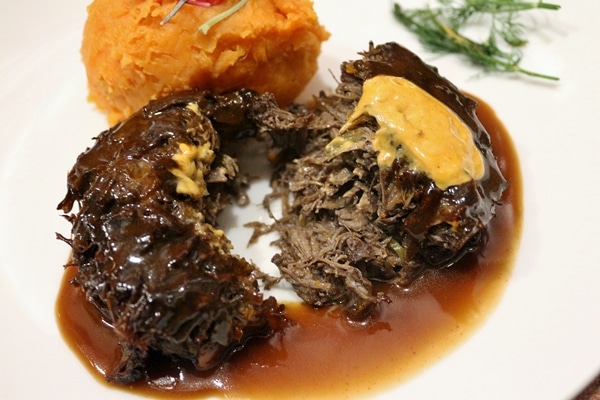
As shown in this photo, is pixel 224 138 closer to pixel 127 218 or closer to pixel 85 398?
pixel 127 218

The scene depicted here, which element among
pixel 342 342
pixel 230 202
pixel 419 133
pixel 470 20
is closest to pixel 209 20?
pixel 230 202

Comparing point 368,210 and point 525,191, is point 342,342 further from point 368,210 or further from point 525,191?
point 525,191

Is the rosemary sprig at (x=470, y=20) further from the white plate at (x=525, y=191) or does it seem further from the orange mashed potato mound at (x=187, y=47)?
the orange mashed potato mound at (x=187, y=47)

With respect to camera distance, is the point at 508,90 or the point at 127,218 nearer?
the point at 127,218

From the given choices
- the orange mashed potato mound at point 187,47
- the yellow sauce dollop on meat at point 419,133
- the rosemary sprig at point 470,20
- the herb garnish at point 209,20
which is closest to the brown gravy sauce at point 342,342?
the yellow sauce dollop on meat at point 419,133

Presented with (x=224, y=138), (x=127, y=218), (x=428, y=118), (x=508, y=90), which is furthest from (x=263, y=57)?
(x=508, y=90)

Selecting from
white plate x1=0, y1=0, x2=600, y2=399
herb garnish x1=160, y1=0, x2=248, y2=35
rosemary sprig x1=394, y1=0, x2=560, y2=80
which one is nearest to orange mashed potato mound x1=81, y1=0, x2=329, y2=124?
herb garnish x1=160, y1=0, x2=248, y2=35
